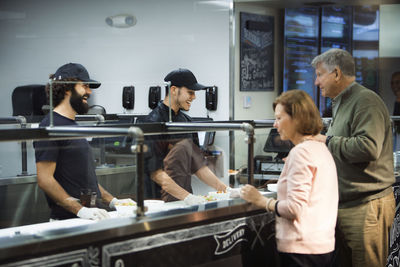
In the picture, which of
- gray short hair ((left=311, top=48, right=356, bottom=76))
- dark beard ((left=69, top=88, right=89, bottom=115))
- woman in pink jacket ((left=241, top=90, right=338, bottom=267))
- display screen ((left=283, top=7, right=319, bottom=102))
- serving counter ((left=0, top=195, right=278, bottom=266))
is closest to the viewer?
serving counter ((left=0, top=195, right=278, bottom=266))

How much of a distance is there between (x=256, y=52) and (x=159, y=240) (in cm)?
512

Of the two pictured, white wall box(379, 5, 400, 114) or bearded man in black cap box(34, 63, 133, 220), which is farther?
white wall box(379, 5, 400, 114)

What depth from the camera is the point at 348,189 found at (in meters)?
2.87

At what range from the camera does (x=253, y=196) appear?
2490 mm

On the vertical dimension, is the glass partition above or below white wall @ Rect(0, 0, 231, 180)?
below

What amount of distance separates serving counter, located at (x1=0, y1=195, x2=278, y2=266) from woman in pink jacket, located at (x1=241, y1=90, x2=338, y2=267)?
0.30 meters

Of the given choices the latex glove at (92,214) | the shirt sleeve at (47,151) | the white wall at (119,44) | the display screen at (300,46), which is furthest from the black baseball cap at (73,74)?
the display screen at (300,46)

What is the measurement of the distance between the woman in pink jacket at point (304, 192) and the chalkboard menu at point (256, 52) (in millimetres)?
4639

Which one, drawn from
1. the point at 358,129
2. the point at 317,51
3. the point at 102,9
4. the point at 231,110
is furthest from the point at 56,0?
the point at 358,129

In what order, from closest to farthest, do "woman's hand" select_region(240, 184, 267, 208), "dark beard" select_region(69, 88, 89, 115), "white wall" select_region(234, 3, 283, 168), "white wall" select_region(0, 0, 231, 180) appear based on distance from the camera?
"woman's hand" select_region(240, 184, 267, 208) → "dark beard" select_region(69, 88, 89, 115) → "white wall" select_region(0, 0, 231, 180) → "white wall" select_region(234, 3, 283, 168)

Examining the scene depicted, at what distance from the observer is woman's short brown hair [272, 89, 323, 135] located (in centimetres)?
231

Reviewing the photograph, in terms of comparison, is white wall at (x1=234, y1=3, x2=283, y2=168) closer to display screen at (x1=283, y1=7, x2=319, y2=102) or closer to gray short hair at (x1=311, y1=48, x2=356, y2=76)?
display screen at (x1=283, y1=7, x2=319, y2=102)

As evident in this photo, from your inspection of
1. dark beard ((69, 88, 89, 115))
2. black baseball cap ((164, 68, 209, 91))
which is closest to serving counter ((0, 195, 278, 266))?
dark beard ((69, 88, 89, 115))

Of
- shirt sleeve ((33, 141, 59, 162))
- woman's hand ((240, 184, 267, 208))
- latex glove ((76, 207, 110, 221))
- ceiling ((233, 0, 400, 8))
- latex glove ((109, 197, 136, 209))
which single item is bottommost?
latex glove ((76, 207, 110, 221))
